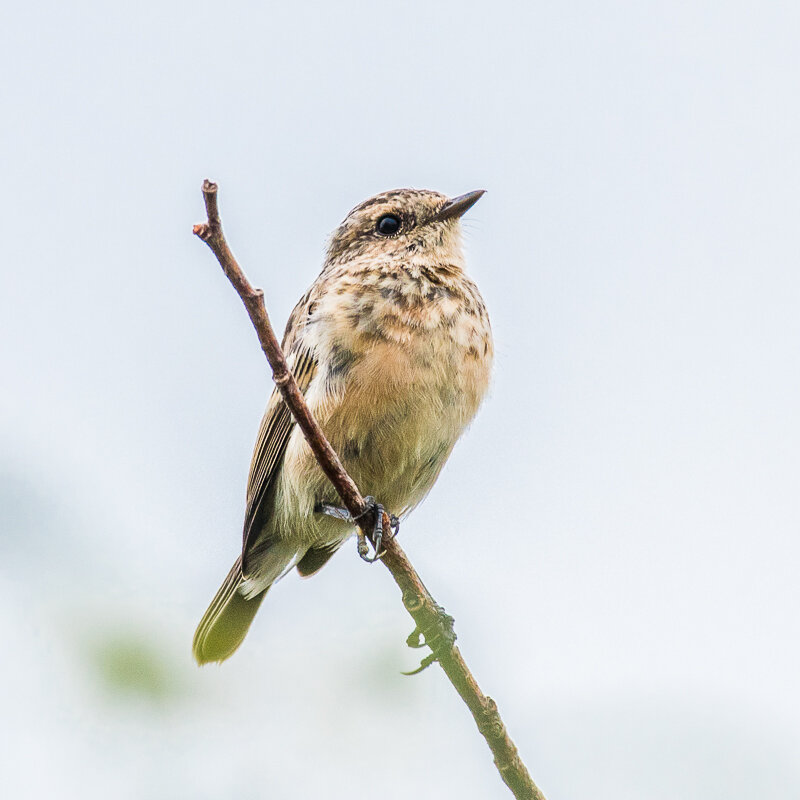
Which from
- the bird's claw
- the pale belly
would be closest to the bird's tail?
the pale belly

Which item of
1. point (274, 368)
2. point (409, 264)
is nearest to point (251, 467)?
point (409, 264)

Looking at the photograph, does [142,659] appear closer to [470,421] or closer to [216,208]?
[216,208]

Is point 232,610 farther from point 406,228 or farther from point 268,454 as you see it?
point 406,228

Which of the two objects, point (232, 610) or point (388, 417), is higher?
point (388, 417)

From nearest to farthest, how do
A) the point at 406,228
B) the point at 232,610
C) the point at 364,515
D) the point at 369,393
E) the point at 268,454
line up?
the point at 364,515, the point at 369,393, the point at 268,454, the point at 232,610, the point at 406,228

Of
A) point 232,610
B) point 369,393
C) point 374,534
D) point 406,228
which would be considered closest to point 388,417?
point 369,393

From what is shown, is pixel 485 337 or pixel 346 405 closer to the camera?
pixel 346 405

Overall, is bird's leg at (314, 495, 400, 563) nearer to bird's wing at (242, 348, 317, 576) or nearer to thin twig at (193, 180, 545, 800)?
thin twig at (193, 180, 545, 800)
